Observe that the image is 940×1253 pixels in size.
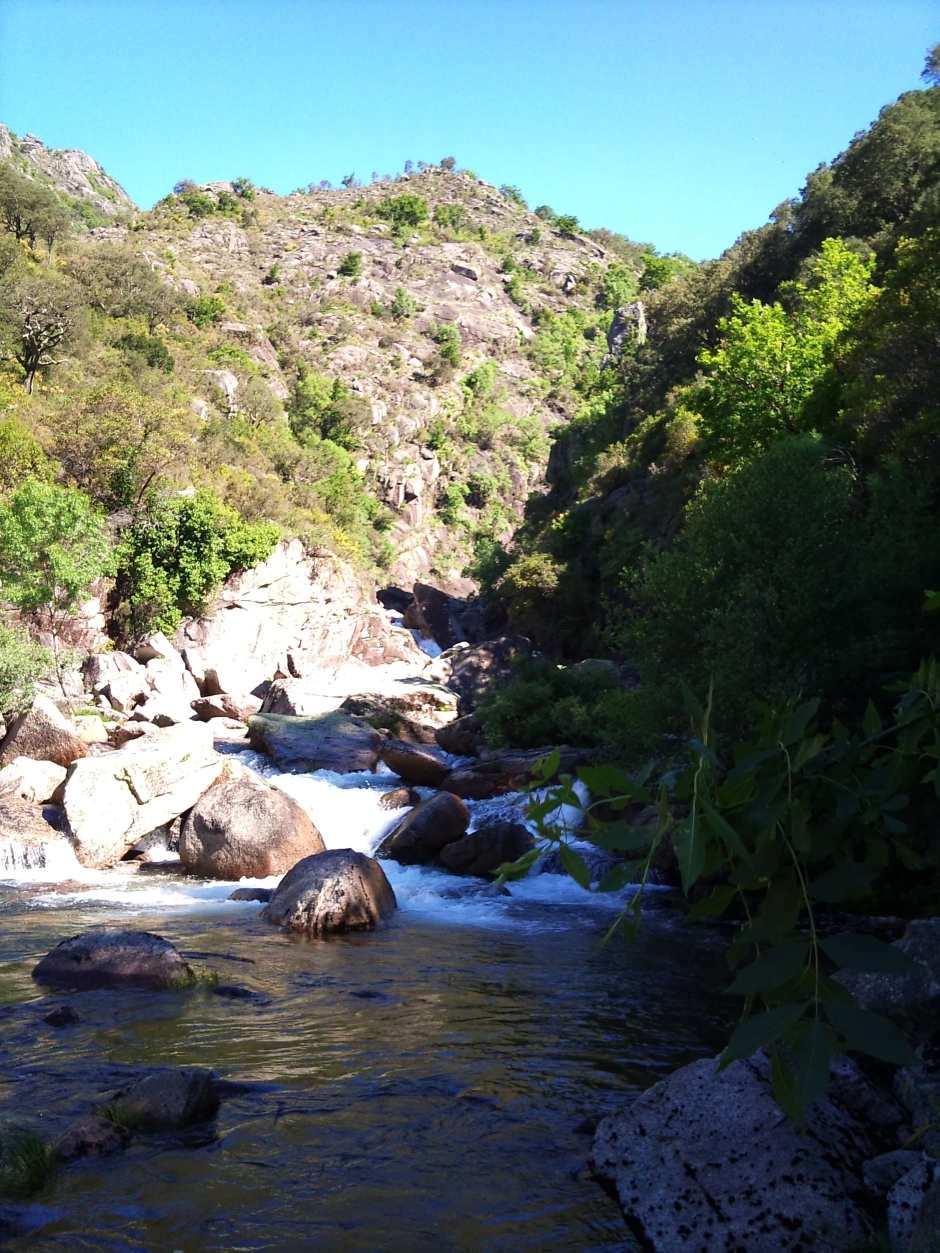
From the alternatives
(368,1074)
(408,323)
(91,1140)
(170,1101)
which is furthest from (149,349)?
(91,1140)

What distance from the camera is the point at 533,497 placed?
54.6 metres

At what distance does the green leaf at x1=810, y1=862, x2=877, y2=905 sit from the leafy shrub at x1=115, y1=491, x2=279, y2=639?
1399 inches

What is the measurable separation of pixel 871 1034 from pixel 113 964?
10.6 metres

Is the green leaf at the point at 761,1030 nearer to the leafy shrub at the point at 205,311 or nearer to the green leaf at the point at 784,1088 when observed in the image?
the green leaf at the point at 784,1088

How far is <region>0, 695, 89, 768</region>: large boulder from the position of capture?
21219 mm

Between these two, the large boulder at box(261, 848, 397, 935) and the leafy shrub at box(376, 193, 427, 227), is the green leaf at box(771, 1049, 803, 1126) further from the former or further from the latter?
the leafy shrub at box(376, 193, 427, 227)

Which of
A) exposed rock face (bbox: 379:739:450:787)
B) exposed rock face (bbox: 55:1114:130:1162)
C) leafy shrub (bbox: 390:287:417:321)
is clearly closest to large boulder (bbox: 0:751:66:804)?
exposed rock face (bbox: 379:739:450:787)

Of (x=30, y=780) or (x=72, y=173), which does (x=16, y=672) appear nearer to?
(x=30, y=780)

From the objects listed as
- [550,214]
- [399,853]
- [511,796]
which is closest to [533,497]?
[511,796]

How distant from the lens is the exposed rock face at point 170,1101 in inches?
272

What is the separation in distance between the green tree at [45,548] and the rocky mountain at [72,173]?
8639cm

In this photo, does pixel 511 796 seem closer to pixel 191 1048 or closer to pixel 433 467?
A: pixel 191 1048

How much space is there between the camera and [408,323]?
301ft

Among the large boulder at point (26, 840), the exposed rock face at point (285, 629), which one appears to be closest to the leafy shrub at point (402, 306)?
the exposed rock face at point (285, 629)
